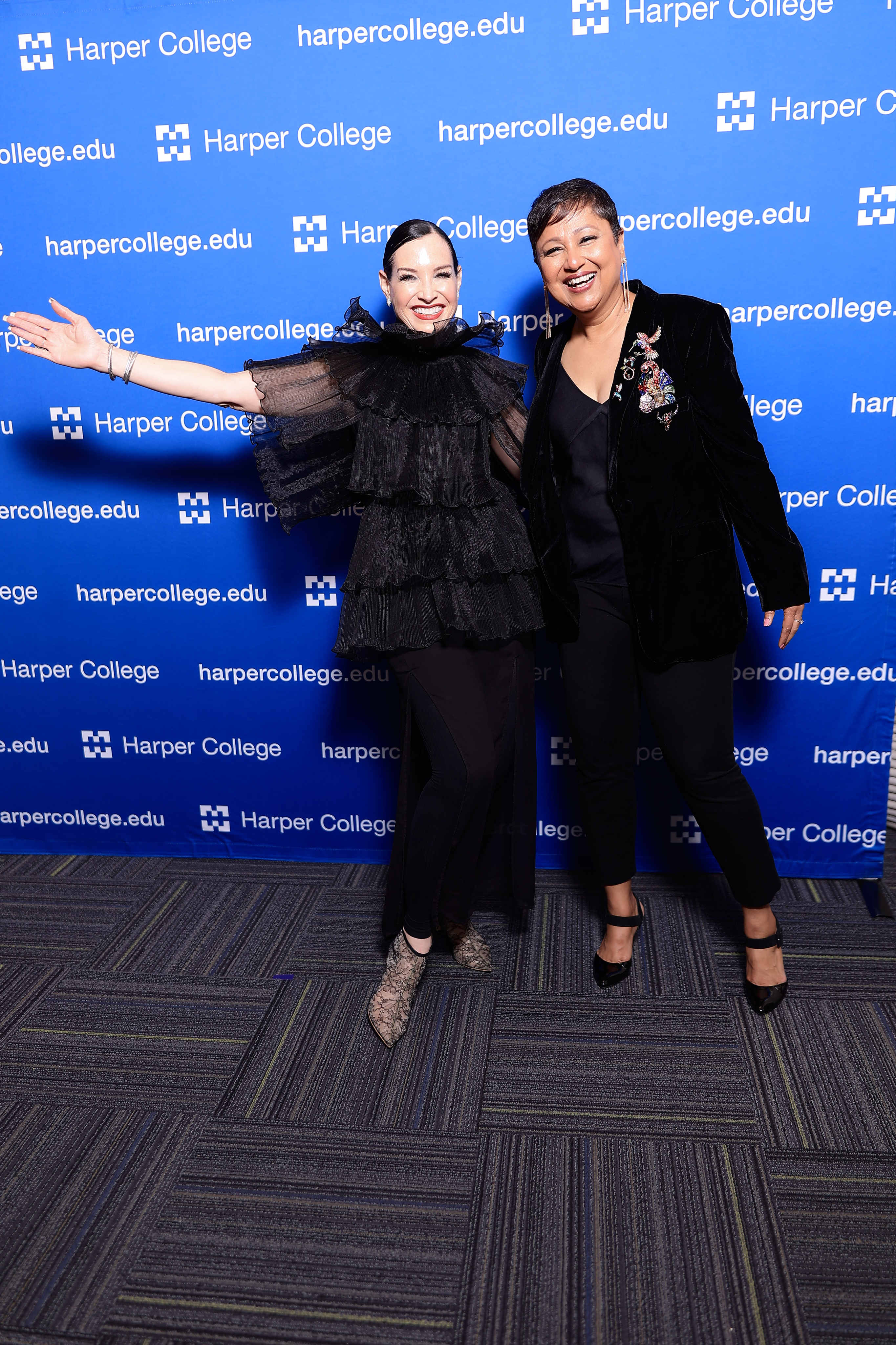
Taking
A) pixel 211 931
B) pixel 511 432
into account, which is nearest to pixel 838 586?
pixel 511 432

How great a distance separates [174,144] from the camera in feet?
7.17

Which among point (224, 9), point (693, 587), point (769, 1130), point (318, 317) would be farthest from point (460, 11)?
point (769, 1130)

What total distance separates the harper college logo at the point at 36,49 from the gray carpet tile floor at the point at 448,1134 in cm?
213

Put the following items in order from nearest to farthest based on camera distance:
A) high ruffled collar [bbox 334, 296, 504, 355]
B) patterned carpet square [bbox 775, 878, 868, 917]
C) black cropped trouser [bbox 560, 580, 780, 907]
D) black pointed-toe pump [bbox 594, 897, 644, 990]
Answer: high ruffled collar [bbox 334, 296, 504, 355] → black cropped trouser [bbox 560, 580, 780, 907] → black pointed-toe pump [bbox 594, 897, 644, 990] → patterned carpet square [bbox 775, 878, 868, 917]

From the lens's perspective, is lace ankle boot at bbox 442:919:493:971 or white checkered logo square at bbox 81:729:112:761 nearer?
lace ankle boot at bbox 442:919:493:971

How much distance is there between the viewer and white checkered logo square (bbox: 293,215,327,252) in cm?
218

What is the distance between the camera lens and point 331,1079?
1791 millimetres

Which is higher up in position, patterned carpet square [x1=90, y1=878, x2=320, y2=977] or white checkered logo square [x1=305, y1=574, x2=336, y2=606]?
white checkered logo square [x1=305, y1=574, x2=336, y2=606]

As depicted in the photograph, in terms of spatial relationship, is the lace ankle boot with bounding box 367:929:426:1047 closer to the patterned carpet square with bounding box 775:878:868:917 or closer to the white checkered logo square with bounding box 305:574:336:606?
the white checkered logo square with bounding box 305:574:336:606

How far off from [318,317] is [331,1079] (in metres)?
1.74

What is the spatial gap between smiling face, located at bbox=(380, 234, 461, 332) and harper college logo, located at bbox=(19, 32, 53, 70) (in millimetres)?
1184

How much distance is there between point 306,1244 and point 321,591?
1.50 m

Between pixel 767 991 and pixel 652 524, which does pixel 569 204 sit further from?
pixel 767 991

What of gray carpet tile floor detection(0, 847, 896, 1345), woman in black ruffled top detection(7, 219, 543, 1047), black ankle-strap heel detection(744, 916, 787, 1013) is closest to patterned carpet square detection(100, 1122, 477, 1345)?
gray carpet tile floor detection(0, 847, 896, 1345)
